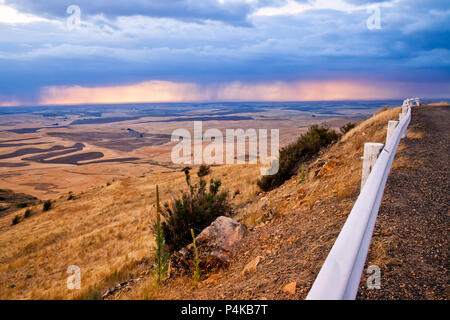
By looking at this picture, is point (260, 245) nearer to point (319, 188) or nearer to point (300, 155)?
point (319, 188)

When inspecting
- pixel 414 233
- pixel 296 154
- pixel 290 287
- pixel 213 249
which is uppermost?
pixel 296 154

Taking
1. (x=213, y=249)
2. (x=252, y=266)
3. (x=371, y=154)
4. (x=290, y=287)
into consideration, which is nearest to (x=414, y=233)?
(x=371, y=154)

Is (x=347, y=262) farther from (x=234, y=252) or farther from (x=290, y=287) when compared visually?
(x=234, y=252)

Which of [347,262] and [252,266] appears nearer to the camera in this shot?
[347,262]

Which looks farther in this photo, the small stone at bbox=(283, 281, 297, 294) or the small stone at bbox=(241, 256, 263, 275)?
the small stone at bbox=(241, 256, 263, 275)

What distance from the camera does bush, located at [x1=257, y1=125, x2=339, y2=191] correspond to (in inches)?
357

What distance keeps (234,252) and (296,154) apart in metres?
7.05

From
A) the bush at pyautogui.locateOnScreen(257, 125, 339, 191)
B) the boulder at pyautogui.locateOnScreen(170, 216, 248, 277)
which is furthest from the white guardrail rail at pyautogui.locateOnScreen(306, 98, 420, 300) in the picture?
the bush at pyautogui.locateOnScreen(257, 125, 339, 191)

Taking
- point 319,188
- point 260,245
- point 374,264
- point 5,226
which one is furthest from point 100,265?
point 5,226

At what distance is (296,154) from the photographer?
1033 centimetres

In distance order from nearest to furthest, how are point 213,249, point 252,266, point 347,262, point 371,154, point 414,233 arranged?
1. point 347,262
2. point 414,233
3. point 371,154
4. point 252,266
5. point 213,249

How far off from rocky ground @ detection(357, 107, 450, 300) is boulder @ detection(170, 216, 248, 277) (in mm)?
2054

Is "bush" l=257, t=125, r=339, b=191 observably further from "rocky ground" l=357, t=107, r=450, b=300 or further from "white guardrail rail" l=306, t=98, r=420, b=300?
"white guardrail rail" l=306, t=98, r=420, b=300
